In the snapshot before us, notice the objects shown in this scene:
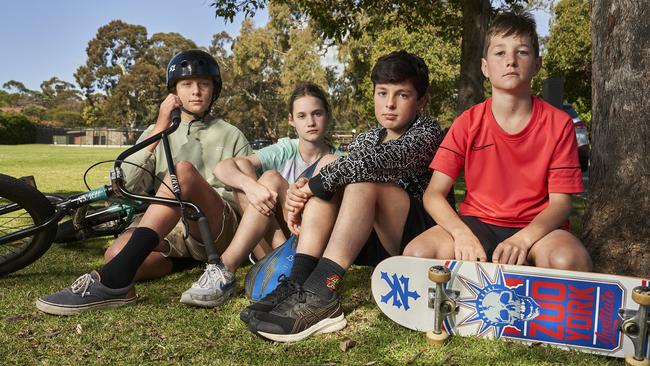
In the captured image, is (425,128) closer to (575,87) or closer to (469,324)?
(469,324)

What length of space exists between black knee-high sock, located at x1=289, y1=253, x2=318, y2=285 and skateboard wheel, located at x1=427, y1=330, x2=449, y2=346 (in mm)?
549

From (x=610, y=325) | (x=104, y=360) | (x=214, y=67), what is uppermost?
(x=214, y=67)

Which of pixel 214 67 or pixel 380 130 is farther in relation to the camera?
pixel 214 67

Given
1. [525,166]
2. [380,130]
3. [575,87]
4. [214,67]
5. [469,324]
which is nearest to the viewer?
[469,324]

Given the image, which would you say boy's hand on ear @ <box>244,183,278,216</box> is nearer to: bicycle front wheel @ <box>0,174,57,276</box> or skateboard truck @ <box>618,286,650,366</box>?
bicycle front wheel @ <box>0,174,57,276</box>

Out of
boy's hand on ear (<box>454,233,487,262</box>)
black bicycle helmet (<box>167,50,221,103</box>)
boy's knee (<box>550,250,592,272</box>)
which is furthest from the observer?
black bicycle helmet (<box>167,50,221,103</box>)

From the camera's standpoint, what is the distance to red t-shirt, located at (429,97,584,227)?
2.19 meters

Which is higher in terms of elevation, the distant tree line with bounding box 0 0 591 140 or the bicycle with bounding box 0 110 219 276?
the distant tree line with bounding box 0 0 591 140

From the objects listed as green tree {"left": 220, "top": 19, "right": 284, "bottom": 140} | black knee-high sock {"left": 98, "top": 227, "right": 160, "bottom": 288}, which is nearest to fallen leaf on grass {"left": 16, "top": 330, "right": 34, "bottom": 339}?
black knee-high sock {"left": 98, "top": 227, "right": 160, "bottom": 288}

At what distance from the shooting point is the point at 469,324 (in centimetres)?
208

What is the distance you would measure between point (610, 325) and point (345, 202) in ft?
3.38

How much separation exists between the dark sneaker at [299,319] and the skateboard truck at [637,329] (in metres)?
1.00

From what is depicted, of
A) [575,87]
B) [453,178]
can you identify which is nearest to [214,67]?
[453,178]

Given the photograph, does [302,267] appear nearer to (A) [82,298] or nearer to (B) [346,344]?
(B) [346,344]
